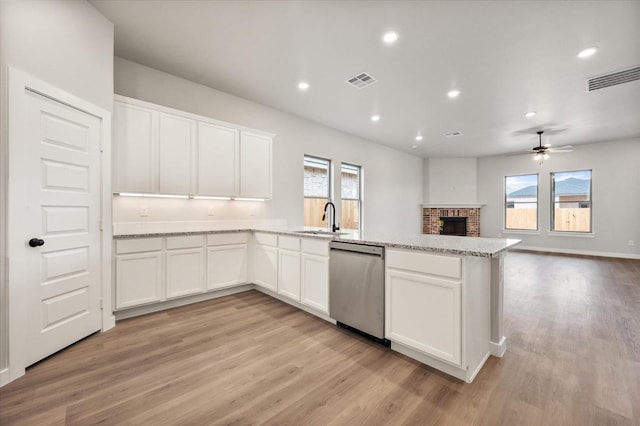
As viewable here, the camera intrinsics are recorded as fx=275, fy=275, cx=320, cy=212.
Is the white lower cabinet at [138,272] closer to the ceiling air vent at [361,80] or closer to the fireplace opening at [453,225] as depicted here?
the ceiling air vent at [361,80]

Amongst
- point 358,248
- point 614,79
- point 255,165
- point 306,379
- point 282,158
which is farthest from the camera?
point 282,158

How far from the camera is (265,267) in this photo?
373 centimetres

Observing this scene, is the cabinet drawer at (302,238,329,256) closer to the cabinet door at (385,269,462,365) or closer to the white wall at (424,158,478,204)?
the cabinet door at (385,269,462,365)

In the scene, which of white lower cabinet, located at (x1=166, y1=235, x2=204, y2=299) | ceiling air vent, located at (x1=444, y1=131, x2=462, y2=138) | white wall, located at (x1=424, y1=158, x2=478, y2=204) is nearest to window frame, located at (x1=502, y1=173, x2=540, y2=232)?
white wall, located at (x1=424, y1=158, x2=478, y2=204)

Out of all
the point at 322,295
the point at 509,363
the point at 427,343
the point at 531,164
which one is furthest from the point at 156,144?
the point at 531,164

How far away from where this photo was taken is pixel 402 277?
Result: 85.5 inches

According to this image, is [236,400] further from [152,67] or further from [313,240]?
[152,67]

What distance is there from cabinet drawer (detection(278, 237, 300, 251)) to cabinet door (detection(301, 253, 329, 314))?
0.16 metres

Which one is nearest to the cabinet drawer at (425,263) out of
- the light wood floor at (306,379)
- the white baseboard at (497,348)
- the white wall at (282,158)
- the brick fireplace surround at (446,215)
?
the light wood floor at (306,379)

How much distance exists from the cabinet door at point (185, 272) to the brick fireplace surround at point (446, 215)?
767 centimetres

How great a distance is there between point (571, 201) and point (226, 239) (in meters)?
9.27

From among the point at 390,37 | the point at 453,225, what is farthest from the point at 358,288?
the point at 453,225

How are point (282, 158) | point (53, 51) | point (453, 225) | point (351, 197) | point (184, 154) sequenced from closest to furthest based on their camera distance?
point (53, 51) → point (184, 154) → point (282, 158) → point (351, 197) → point (453, 225)

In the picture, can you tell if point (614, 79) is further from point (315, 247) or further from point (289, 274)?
point (289, 274)
